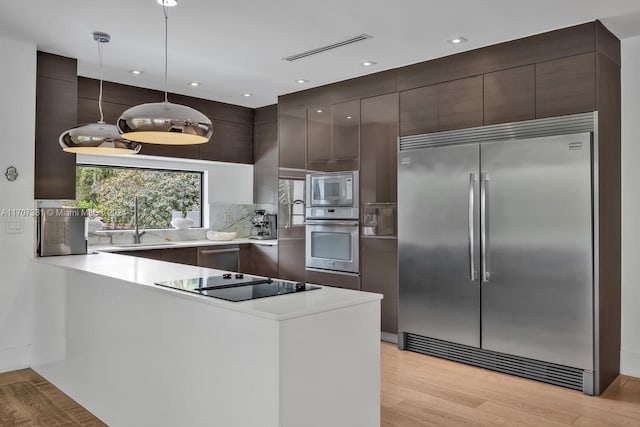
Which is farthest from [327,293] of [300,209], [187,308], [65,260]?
[300,209]

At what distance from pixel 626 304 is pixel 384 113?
254cm

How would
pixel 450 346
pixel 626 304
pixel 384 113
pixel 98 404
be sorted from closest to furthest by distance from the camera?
pixel 98 404 < pixel 626 304 < pixel 450 346 < pixel 384 113

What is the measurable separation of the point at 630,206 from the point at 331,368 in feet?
9.50

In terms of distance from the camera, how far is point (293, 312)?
1979 millimetres

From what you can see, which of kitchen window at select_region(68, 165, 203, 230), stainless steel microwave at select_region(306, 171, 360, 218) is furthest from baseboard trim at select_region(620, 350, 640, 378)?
kitchen window at select_region(68, 165, 203, 230)

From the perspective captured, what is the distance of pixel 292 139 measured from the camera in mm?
5508

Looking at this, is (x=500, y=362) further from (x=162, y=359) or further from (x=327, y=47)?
(x=327, y=47)

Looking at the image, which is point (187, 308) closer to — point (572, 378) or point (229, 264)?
point (572, 378)

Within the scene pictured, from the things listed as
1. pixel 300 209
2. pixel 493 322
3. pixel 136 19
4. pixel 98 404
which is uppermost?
pixel 136 19

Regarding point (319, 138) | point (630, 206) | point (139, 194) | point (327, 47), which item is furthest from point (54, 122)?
point (630, 206)

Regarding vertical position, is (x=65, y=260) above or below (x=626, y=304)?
above

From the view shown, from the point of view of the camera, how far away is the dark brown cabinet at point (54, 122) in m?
4.06

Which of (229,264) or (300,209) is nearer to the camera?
(300,209)

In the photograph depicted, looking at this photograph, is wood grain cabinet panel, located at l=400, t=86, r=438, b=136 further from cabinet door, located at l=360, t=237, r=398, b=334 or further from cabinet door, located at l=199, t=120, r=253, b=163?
cabinet door, located at l=199, t=120, r=253, b=163
